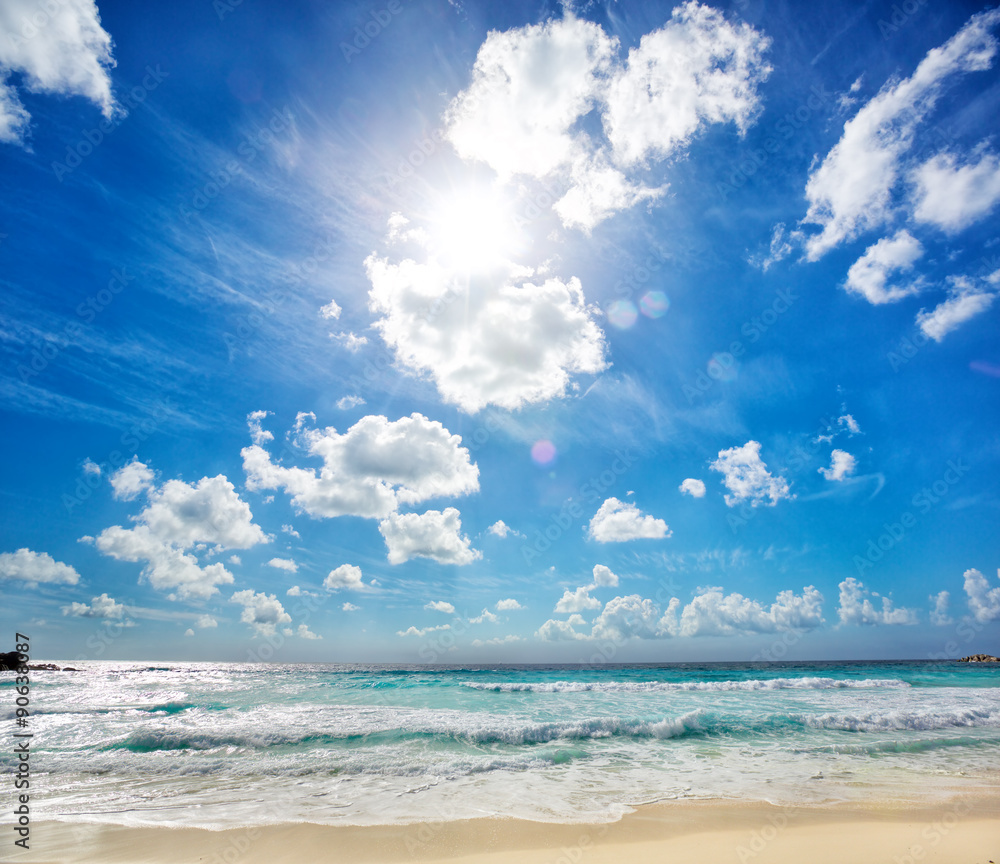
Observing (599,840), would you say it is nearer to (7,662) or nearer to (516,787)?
(516,787)

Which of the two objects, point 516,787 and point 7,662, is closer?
point 516,787

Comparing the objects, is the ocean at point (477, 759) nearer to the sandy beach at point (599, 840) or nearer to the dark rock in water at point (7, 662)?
the sandy beach at point (599, 840)

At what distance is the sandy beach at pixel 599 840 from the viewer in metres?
6.06

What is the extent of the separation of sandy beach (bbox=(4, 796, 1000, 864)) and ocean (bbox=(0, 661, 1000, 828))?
20.9 inches

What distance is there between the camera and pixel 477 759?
36.7 ft

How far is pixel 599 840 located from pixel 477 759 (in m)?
5.51

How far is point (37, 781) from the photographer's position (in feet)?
32.7

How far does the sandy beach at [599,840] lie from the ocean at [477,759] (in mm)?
531

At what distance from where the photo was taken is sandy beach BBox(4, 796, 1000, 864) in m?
6.06

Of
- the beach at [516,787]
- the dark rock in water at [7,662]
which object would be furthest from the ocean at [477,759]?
the dark rock in water at [7,662]

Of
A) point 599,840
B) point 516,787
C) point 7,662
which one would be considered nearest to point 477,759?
point 516,787

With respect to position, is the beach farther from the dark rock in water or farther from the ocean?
the dark rock in water

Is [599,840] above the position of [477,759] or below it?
above

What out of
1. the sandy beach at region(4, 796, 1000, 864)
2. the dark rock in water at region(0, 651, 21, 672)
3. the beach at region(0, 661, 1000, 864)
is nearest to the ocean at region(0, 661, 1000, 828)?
the beach at region(0, 661, 1000, 864)
